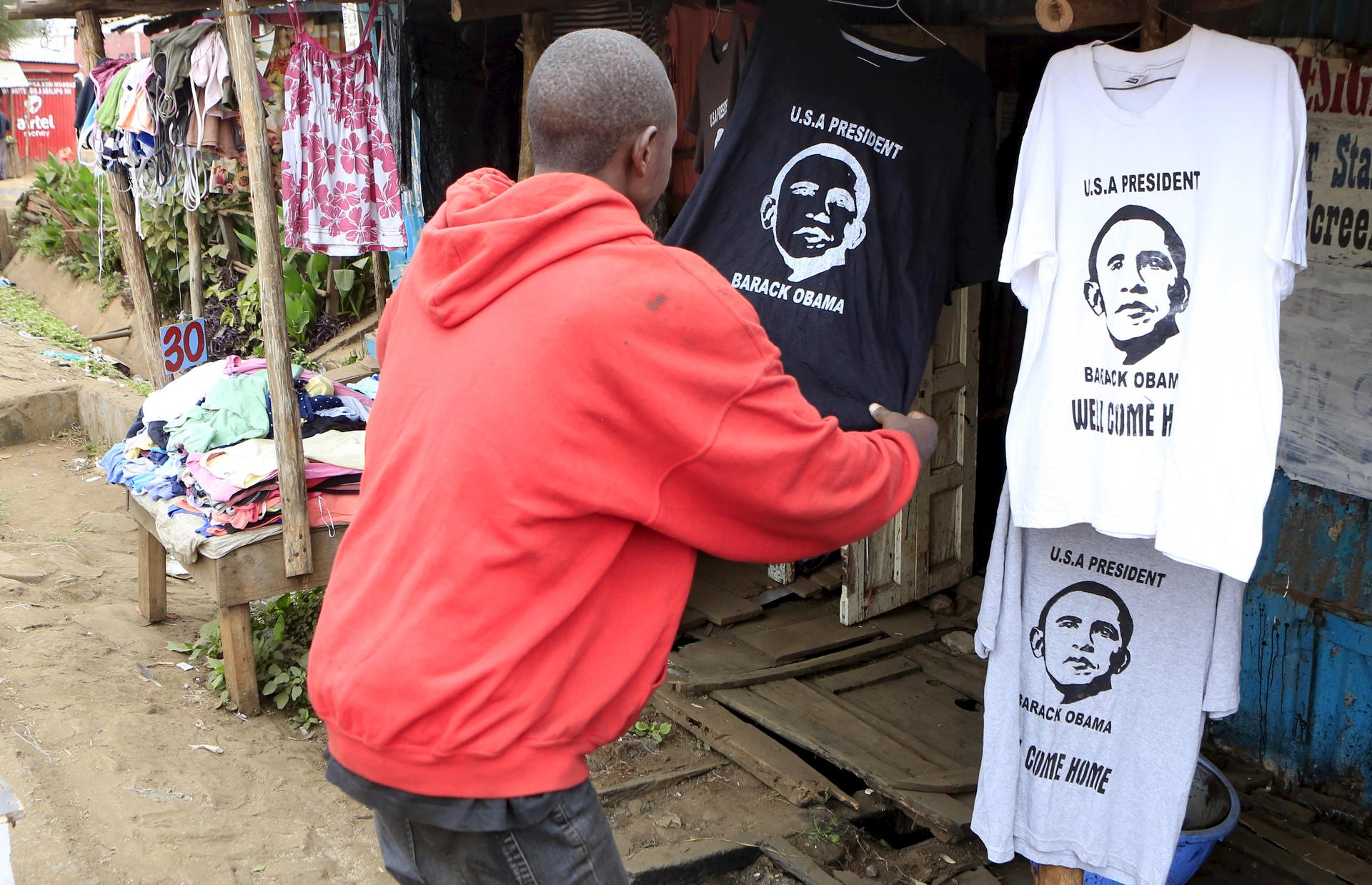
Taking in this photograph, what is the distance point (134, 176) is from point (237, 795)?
13.3ft

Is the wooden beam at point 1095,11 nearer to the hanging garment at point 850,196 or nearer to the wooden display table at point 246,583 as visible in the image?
the hanging garment at point 850,196

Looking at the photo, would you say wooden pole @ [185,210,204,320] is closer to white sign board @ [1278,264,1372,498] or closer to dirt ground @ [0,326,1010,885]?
dirt ground @ [0,326,1010,885]

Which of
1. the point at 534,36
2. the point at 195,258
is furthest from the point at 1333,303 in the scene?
the point at 195,258

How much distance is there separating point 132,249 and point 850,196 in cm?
515

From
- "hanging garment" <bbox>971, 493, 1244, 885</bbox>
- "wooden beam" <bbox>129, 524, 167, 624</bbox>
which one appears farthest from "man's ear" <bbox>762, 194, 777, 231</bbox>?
"wooden beam" <bbox>129, 524, 167, 624</bbox>

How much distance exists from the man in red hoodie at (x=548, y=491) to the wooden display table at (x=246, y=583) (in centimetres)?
271

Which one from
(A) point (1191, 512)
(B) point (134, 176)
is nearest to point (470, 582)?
(A) point (1191, 512)

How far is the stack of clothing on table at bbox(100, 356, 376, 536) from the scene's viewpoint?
14.5 feet

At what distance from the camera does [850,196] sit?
3266 millimetres

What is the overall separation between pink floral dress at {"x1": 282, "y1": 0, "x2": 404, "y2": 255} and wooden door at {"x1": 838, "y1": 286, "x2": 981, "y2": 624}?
2.67 metres

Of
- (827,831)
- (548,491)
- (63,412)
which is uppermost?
(548,491)

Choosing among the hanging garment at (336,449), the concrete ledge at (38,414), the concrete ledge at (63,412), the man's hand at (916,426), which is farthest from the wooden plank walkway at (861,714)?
the concrete ledge at (38,414)

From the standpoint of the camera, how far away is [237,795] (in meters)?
4.09

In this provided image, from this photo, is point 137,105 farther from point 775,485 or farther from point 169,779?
point 775,485
